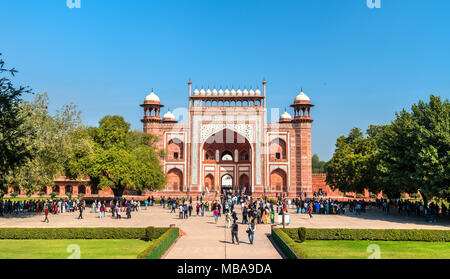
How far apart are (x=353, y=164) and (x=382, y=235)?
20.1 metres

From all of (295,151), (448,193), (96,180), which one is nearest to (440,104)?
(448,193)

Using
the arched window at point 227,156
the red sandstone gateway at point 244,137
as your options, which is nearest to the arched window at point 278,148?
the red sandstone gateway at point 244,137

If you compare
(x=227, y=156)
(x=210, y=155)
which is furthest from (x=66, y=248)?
(x=227, y=156)

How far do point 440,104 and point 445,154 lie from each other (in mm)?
4119

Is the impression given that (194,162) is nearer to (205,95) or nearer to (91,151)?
(205,95)

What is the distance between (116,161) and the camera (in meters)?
31.6

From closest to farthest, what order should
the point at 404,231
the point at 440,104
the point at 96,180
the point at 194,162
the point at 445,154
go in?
the point at 404,231 → the point at 445,154 → the point at 440,104 → the point at 96,180 → the point at 194,162

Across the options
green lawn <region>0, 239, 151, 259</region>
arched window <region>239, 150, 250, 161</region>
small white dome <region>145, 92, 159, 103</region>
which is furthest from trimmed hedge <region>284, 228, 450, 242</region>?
arched window <region>239, 150, 250, 161</region>

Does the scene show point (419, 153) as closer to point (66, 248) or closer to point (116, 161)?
point (66, 248)

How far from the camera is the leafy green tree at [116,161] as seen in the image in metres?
31.1

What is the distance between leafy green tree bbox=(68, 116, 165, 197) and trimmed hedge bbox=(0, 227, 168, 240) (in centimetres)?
1404

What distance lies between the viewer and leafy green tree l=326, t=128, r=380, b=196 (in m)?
34.5

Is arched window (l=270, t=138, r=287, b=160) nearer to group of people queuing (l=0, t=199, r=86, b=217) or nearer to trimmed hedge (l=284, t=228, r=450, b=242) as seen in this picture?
group of people queuing (l=0, t=199, r=86, b=217)
